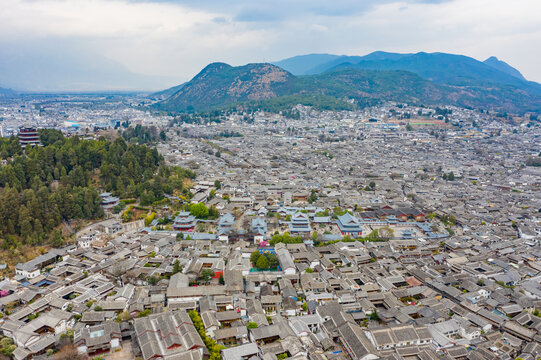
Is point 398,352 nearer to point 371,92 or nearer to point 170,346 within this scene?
point 170,346

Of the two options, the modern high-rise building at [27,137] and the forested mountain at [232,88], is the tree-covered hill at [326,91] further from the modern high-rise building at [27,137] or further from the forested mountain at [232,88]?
the modern high-rise building at [27,137]

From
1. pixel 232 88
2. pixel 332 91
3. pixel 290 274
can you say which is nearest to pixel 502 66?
pixel 332 91

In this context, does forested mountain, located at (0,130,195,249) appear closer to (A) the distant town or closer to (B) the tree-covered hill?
(A) the distant town

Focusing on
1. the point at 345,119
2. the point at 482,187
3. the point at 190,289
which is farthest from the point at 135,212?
the point at 345,119

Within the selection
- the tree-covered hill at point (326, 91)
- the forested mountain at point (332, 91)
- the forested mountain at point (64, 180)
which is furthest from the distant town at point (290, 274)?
the forested mountain at point (332, 91)

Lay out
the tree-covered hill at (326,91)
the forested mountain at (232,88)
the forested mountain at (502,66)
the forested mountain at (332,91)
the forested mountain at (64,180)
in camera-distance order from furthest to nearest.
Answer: the forested mountain at (502,66) → the forested mountain at (232,88) → the forested mountain at (332,91) → the tree-covered hill at (326,91) → the forested mountain at (64,180)

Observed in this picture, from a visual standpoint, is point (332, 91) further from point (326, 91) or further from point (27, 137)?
point (27, 137)

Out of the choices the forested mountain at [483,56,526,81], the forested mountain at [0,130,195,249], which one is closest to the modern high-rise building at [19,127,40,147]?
A: the forested mountain at [0,130,195,249]
